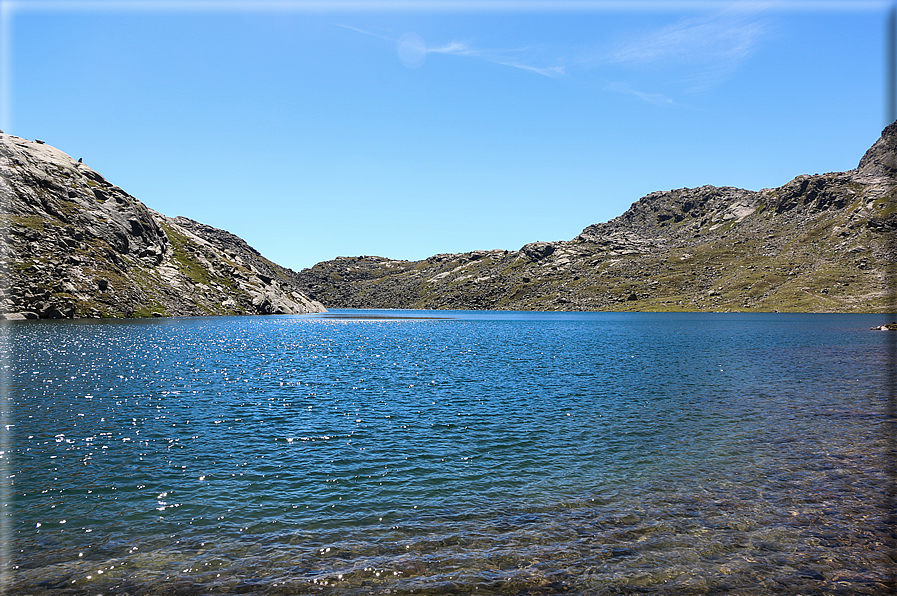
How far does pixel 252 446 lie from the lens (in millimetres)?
31969

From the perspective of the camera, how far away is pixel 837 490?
24.2 metres

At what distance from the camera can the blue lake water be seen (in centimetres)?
1664

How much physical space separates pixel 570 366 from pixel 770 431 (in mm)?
38044

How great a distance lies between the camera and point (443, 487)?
25000 mm

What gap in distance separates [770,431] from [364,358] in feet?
210

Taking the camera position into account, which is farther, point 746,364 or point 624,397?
point 746,364

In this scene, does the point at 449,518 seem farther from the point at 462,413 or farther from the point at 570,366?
the point at 570,366

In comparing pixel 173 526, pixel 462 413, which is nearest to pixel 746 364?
pixel 462 413

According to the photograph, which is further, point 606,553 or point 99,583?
point 606,553

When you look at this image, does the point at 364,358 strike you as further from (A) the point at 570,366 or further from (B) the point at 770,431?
(B) the point at 770,431

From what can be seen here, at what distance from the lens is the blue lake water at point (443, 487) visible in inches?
655

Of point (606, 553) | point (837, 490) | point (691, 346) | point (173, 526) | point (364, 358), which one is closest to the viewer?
point (606, 553)

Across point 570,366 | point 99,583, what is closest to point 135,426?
point 99,583

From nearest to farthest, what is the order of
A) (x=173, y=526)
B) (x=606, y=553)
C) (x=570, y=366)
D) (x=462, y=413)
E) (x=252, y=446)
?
(x=606, y=553) < (x=173, y=526) < (x=252, y=446) < (x=462, y=413) < (x=570, y=366)
